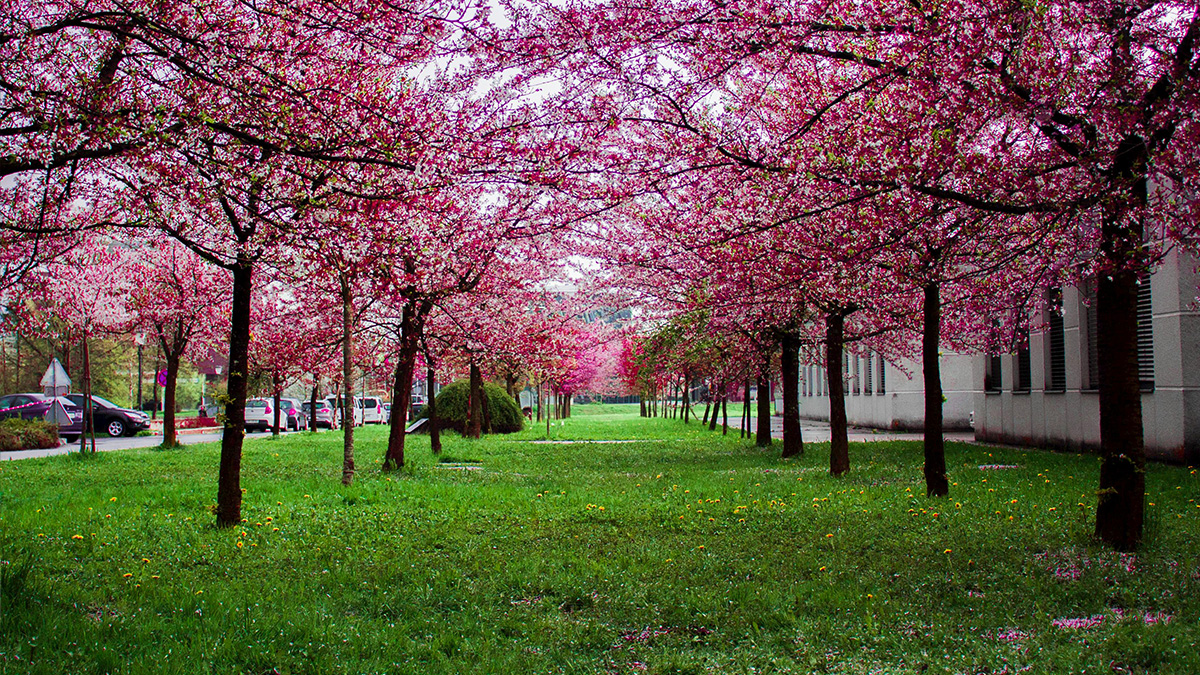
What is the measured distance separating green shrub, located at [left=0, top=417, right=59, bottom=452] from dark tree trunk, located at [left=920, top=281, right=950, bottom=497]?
23327mm

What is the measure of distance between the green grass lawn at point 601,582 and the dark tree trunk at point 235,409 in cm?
26

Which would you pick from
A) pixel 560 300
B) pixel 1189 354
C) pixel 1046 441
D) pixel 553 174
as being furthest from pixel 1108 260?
pixel 560 300

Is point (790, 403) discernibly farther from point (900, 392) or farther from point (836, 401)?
point (900, 392)

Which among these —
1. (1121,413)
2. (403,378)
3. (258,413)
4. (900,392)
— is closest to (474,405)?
(403,378)

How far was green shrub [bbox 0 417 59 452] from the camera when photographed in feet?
72.9

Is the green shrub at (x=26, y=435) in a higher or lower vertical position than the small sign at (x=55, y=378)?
lower

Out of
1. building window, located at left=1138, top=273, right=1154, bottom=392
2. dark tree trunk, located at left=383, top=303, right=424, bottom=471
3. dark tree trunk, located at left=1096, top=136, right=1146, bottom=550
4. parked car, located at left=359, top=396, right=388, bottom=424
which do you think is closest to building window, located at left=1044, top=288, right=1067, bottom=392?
building window, located at left=1138, top=273, right=1154, bottom=392

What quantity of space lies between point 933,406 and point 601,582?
5.47 meters

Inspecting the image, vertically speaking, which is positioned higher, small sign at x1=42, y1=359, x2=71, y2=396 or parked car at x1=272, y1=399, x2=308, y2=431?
small sign at x1=42, y1=359, x2=71, y2=396

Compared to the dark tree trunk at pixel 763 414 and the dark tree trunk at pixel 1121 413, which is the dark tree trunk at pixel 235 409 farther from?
the dark tree trunk at pixel 763 414

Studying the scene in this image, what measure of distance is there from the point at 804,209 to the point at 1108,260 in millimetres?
2680

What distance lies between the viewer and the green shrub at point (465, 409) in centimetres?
3077

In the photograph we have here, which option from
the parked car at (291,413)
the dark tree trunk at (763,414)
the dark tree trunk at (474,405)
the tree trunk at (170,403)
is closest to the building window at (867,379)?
the dark tree trunk at (763,414)

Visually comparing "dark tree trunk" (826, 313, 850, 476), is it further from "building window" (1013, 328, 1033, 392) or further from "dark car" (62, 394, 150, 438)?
"dark car" (62, 394, 150, 438)
